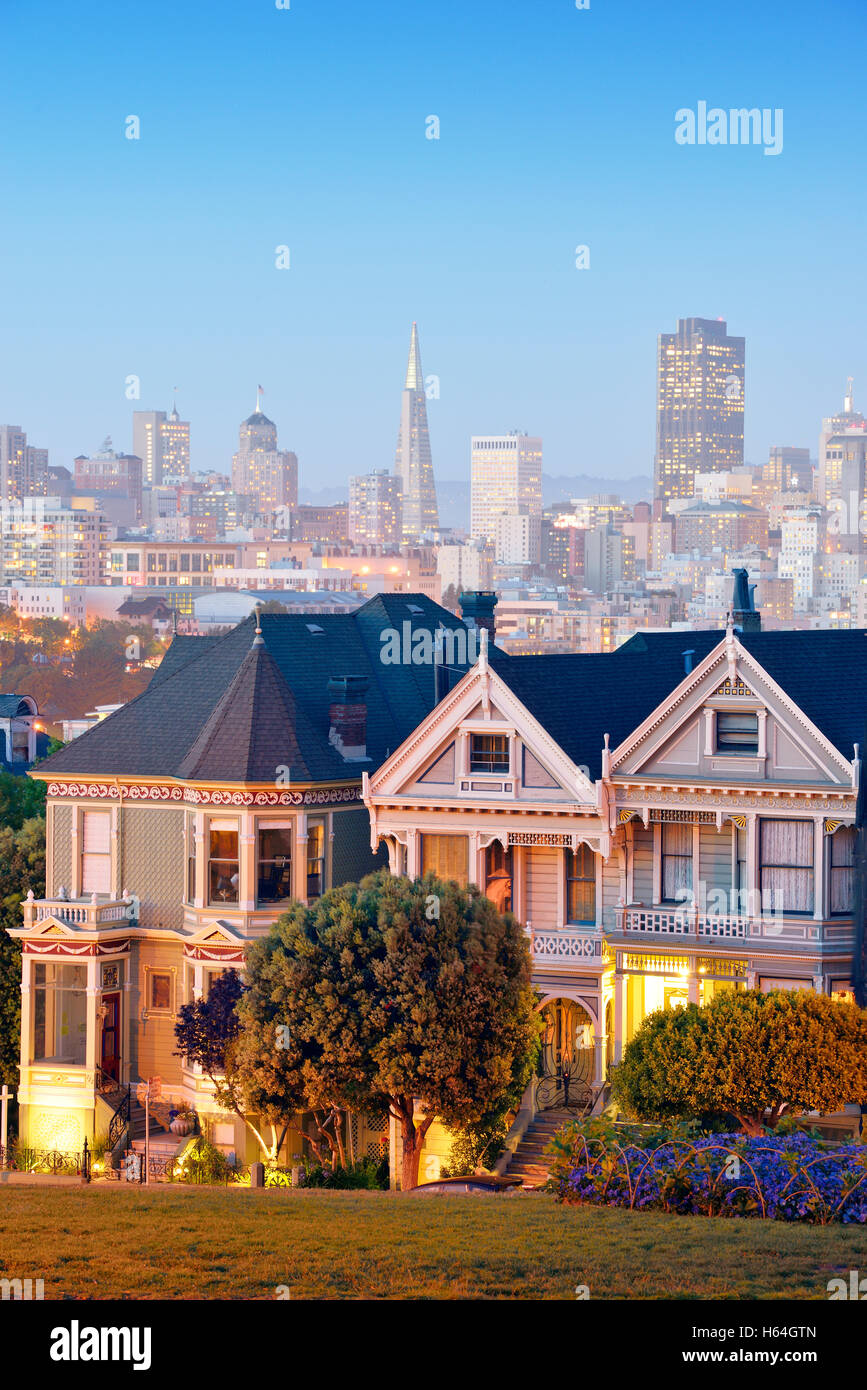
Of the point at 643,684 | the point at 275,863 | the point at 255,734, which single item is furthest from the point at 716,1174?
the point at 255,734

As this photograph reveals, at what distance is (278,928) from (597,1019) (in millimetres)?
6687

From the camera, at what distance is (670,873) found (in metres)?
44.8

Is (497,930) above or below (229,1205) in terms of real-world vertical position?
above

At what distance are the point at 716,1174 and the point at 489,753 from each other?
14.6 meters

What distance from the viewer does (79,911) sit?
49.6 m

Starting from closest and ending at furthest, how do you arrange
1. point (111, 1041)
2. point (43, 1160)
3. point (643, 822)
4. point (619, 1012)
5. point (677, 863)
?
1. point (619, 1012)
2. point (643, 822)
3. point (677, 863)
4. point (43, 1160)
5. point (111, 1041)

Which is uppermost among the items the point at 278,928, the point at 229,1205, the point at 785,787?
the point at 785,787

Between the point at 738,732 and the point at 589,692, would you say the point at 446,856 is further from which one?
the point at 738,732

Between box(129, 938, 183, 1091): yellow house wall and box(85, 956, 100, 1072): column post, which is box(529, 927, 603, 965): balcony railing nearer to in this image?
box(129, 938, 183, 1091): yellow house wall

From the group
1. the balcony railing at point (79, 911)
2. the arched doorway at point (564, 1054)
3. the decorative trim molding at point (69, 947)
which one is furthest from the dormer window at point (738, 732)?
the decorative trim molding at point (69, 947)

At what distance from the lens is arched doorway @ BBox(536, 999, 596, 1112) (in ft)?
151

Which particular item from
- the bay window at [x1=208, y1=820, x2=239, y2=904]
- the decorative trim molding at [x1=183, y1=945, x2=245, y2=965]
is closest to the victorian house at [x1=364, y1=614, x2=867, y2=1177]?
the bay window at [x1=208, y1=820, x2=239, y2=904]
